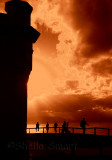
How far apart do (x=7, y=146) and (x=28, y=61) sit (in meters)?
5.04

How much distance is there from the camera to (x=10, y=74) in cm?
1219

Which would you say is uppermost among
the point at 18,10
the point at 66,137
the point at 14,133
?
the point at 18,10

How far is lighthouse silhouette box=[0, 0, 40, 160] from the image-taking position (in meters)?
11.6

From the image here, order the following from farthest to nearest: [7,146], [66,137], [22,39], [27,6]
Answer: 1. [66,137]
2. [27,6]
3. [22,39]
4. [7,146]

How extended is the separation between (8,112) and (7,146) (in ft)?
5.91

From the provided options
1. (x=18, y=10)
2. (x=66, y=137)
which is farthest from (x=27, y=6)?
(x=66, y=137)

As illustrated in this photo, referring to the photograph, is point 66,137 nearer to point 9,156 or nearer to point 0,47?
point 9,156

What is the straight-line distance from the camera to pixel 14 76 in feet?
40.7

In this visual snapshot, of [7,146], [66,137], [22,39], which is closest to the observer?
[7,146]

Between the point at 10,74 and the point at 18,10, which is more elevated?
the point at 18,10

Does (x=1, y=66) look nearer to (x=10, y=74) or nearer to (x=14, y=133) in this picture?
(x=10, y=74)

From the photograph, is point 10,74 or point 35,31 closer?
point 10,74

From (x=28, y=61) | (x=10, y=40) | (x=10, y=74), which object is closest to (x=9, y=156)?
(x=10, y=74)

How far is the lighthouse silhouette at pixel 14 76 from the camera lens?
11.6 meters
